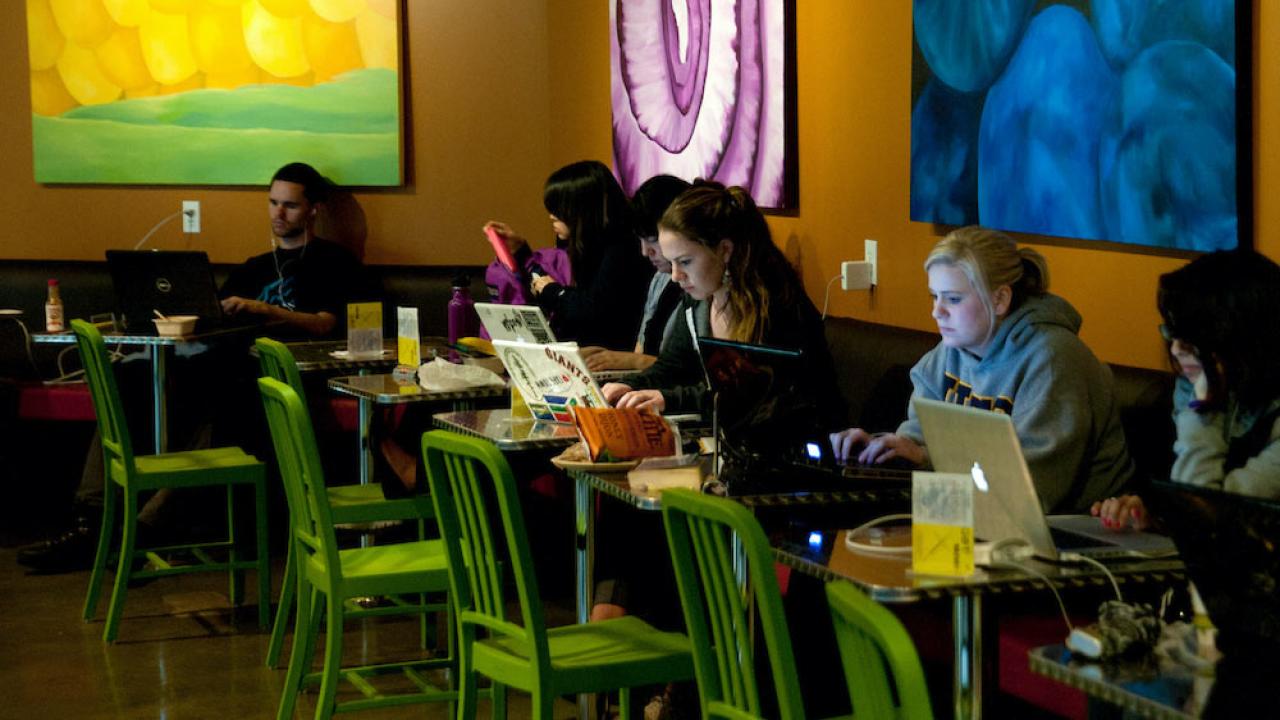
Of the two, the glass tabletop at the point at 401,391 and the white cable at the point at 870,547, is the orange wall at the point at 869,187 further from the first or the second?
the white cable at the point at 870,547

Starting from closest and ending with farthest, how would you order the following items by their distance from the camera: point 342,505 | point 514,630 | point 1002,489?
point 1002,489, point 514,630, point 342,505

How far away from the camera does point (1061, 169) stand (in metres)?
3.78

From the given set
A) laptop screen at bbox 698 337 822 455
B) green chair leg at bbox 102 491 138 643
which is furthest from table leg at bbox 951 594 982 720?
green chair leg at bbox 102 491 138 643

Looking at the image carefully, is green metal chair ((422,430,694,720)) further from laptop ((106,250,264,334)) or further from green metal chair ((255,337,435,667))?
laptop ((106,250,264,334))

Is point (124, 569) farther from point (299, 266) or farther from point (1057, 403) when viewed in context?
point (1057, 403)

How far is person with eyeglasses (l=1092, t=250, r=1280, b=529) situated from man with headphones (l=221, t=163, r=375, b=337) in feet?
13.5

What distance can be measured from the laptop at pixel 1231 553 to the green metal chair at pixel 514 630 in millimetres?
1207

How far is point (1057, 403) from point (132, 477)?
294 cm

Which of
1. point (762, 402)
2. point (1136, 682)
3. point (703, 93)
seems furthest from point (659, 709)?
point (703, 93)

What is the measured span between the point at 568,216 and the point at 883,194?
1255 mm

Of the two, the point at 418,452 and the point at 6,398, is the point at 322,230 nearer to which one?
the point at 6,398

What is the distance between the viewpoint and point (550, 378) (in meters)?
3.81

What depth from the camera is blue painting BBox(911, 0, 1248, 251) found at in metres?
3.30

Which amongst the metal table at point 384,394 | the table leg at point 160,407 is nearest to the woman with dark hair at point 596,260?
the metal table at point 384,394
